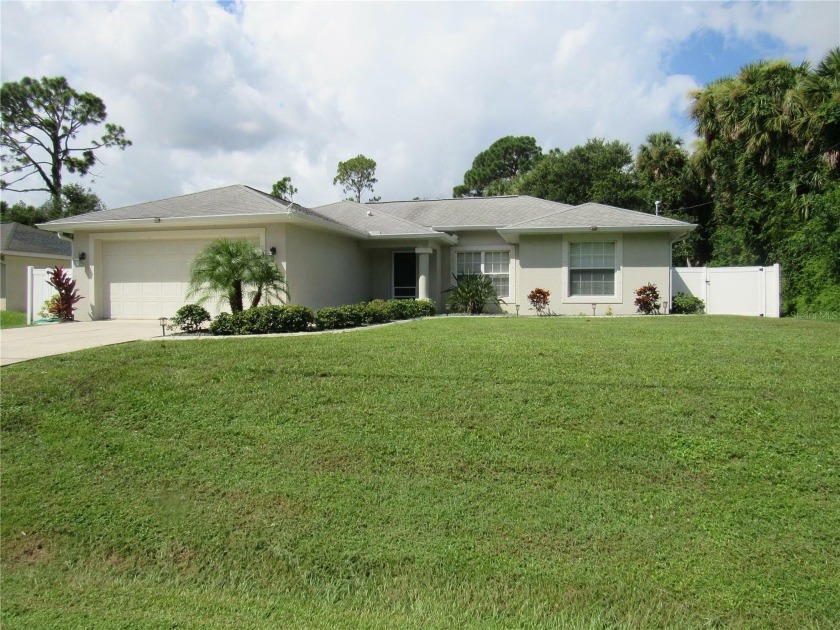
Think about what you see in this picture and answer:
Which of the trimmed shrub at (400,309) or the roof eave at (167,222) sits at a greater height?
the roof eave at (167,222)

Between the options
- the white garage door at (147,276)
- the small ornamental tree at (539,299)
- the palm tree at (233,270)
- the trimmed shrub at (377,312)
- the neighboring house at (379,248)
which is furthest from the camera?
the small ornamental tree at (539,299)

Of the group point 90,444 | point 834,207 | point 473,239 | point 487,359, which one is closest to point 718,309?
point 834,207

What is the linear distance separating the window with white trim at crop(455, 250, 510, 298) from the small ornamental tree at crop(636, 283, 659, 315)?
4.30m

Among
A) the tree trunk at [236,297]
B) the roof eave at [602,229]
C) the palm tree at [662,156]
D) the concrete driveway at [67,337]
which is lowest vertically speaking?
the concrete driveway at [67,337]

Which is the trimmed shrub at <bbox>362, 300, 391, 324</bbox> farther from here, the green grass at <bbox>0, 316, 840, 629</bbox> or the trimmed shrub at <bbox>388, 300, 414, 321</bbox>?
the green grass at <bbox>0, 316, 840, 629</bbox>

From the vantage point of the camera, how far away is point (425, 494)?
4.69 m

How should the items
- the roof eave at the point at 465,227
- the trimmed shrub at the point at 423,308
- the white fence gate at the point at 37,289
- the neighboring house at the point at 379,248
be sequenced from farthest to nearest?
the roof eave at the point at 465,227 → the white fence gate at the point at 37,289 → the trimmed shrub at the point at 423,308 → the neighboring house at the point at 379,248

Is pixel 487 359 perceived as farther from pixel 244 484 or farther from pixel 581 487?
pixel 244 484

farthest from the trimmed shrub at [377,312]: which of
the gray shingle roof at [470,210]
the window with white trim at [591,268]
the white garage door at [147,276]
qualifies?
the window with white trim at [591,268]

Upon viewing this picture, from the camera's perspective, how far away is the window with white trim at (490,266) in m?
19.0

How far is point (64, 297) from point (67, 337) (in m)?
5.07

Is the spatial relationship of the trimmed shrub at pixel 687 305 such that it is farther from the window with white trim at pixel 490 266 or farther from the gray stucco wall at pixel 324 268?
the gray stucco wall at pixel 324 268

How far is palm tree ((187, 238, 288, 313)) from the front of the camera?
12070 mm

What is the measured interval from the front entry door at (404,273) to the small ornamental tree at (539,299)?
4263 mm
